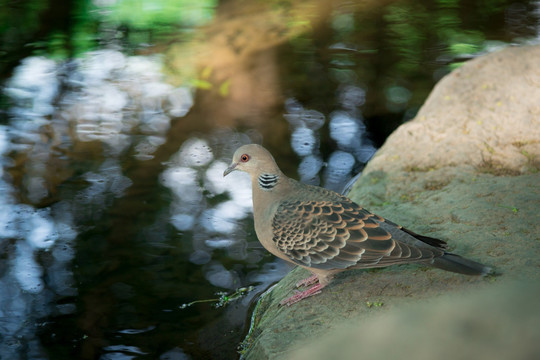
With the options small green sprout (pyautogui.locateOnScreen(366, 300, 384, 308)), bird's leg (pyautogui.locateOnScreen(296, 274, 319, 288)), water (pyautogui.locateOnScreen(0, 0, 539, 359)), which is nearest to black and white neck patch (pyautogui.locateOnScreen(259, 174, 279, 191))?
bird's leg (pyautogui.locateOnScreen(296, 274, 319, 288))

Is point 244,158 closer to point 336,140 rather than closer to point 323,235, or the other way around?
point 323,235

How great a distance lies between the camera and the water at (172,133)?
4.41 meters

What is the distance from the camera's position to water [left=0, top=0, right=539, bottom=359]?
441 cm

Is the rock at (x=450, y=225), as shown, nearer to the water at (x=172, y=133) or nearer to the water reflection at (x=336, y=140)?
the water at (x=172, y=133)

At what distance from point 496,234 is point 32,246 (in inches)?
146

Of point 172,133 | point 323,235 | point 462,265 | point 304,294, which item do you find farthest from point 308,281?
point 172,133

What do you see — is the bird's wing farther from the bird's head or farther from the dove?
the bird's head

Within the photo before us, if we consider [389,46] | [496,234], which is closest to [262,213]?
[496,234]

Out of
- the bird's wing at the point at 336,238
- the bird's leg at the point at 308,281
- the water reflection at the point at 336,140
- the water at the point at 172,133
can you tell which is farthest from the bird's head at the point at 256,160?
the water reflection at the point at 336,140

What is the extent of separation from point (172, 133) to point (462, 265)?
4.38 metres

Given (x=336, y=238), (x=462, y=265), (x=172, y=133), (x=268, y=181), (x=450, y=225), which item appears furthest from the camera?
(x=172, y=133)

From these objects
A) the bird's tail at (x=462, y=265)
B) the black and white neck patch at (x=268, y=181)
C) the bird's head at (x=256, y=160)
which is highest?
the bird's head at (x=256, y=160)

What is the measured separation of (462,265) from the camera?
3.24 metres

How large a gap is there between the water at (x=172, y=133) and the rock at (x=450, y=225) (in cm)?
91
